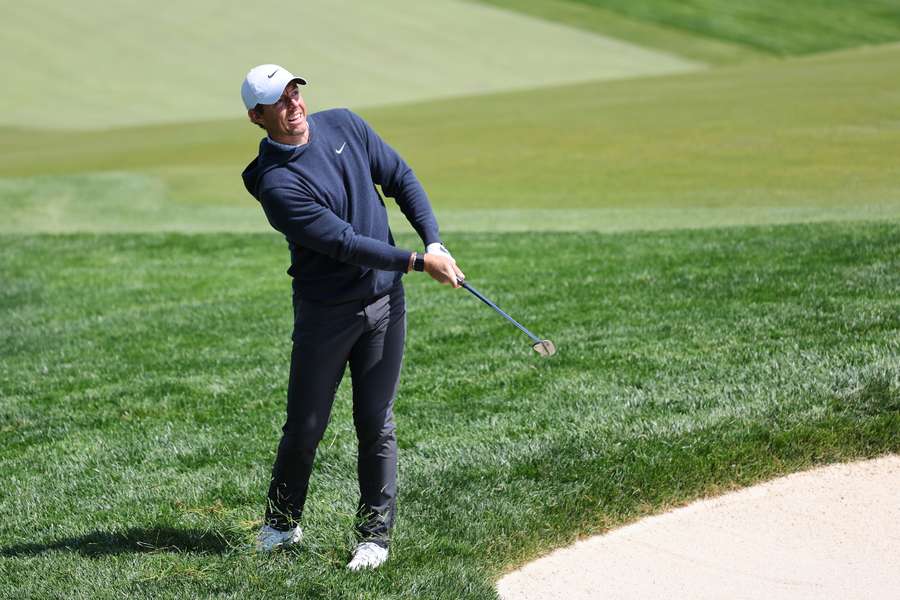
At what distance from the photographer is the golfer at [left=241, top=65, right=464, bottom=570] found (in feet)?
16.0

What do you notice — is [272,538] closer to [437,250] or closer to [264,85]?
[437,250]

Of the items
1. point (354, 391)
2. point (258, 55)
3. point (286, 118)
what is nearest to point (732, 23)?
point (258, 55)

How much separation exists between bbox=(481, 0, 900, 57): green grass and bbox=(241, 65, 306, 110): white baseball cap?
40.9 metres

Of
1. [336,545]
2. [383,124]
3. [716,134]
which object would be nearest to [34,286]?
[336,545]

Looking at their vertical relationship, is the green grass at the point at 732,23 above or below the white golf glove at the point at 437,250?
above

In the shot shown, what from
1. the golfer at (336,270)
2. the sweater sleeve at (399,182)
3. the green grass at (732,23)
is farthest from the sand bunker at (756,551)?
the green grass at (732,23)

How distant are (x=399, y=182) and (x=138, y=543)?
236cm

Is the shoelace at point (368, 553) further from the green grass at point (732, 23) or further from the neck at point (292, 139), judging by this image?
the green grass at point (732, 23)

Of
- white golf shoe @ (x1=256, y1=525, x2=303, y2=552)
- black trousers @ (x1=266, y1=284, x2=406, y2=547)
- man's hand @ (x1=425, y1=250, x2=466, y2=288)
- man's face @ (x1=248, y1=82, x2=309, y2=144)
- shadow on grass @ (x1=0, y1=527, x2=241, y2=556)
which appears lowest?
shadow on grass @ (x1=0, y1=527, x2=241, y2=556)

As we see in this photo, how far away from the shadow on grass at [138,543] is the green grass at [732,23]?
4049 cm

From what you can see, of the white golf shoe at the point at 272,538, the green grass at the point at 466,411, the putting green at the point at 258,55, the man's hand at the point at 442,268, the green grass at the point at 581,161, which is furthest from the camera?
the putting green at the point at 258,55

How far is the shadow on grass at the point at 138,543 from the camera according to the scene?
19.4 ft

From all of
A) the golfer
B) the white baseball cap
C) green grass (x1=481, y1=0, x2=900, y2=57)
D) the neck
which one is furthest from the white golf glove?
green grass (x1=481, y1=0, x2=900, y2=57)

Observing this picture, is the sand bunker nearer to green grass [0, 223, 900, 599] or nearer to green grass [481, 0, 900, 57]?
green grass [0, 223, 900, 599]
